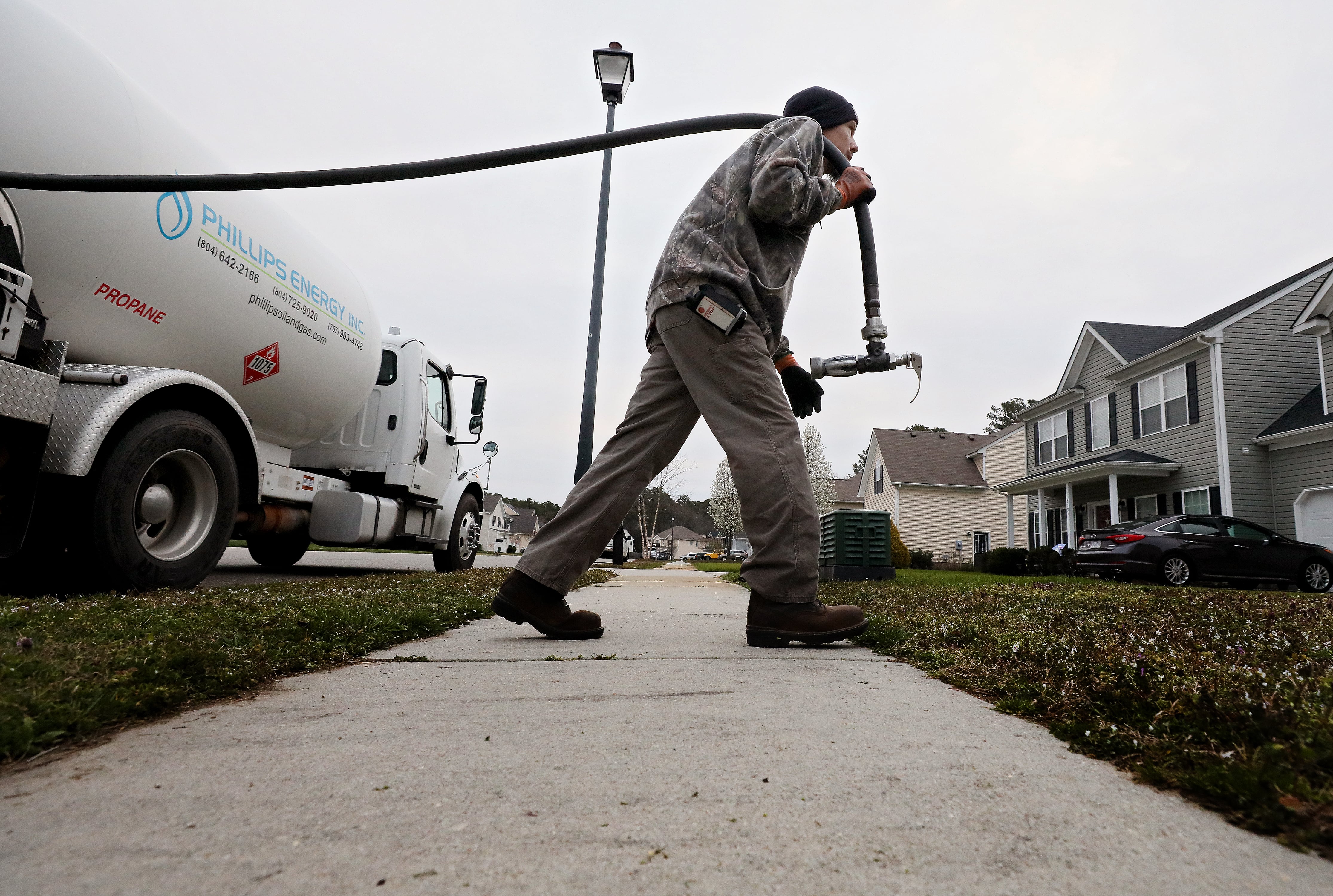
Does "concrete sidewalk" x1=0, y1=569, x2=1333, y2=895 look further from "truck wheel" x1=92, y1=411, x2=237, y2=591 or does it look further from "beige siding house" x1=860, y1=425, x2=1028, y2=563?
"beige siding house" x1=860, y1=425, x2=1028, y2=563

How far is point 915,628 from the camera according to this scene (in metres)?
2.96

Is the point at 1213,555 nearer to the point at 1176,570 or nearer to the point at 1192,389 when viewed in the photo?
the point at 1176,570

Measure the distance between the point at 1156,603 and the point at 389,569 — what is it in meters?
8.91

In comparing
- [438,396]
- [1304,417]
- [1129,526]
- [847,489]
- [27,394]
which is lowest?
[27,394]

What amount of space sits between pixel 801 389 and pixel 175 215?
395 centimetres

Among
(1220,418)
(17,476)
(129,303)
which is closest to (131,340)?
(129,303)

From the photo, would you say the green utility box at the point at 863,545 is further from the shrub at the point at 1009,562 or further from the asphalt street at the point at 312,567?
the shrub at the point at 1009,562

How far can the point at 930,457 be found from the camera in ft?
115

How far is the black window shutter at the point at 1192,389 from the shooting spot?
16969 millimetres

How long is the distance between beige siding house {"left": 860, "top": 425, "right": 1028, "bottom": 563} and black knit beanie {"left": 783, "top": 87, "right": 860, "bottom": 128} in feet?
102

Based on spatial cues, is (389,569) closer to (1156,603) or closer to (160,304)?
(160,304)

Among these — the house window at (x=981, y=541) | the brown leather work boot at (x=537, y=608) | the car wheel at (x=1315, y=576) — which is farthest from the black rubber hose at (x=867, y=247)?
the house window at (x=981, y=541)

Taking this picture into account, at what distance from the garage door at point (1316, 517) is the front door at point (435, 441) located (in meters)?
16.7

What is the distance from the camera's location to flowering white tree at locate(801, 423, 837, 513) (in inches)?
1614
